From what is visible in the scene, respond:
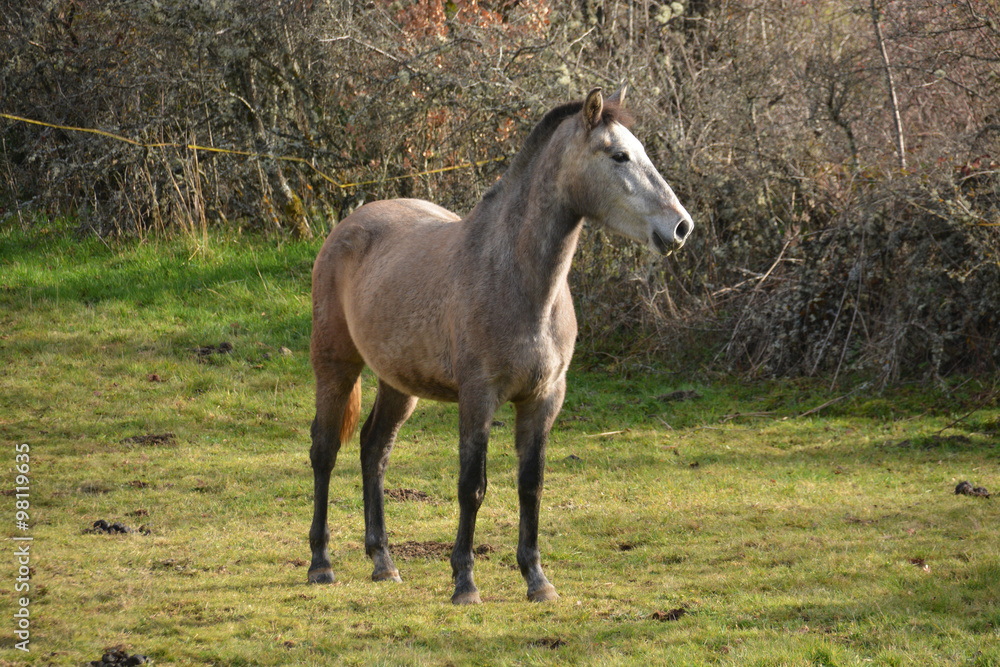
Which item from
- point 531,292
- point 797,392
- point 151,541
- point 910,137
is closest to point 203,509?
point 151,541

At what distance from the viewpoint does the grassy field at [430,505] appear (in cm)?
411

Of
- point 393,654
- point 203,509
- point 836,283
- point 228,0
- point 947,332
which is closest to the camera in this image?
point 393,654

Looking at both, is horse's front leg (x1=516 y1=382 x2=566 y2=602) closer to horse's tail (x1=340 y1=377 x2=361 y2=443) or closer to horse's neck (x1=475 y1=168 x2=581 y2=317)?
horse's neck (x1=475 y1=168 x2=581 y2=317)

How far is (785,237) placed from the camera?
918 centimetres

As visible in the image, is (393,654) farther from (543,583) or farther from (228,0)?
(228,0)

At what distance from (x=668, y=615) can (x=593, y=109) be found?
2.27m

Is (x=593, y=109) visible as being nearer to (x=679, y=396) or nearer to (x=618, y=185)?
(x=618, y=185)

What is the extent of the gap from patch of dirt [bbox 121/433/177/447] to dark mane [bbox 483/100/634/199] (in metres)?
4.09

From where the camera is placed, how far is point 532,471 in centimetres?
470

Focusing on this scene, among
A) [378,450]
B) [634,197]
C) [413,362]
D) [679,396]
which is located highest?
[634,197]

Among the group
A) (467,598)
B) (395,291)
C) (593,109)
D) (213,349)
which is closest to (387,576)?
(467,598)

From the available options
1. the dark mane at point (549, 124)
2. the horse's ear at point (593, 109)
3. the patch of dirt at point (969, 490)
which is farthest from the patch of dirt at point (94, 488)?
the patch of dirt at point (969, 490)

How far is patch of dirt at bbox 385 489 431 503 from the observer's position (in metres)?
6.58

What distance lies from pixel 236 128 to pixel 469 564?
338 inches
